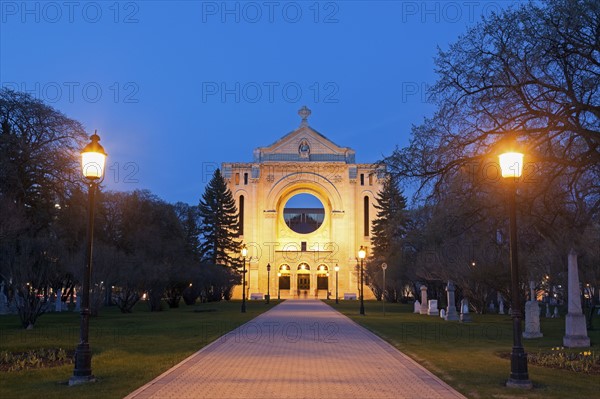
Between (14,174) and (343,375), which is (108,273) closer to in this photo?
(14,174)

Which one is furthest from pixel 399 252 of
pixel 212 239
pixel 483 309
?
pixel 212 239

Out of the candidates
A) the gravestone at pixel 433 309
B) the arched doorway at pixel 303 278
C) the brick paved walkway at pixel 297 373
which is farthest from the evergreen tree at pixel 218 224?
the brick paved walkway at pixel 297 373

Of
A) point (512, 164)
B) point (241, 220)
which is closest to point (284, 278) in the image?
point (241, 220)

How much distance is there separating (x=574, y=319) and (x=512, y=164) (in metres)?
8.67

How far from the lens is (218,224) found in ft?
278

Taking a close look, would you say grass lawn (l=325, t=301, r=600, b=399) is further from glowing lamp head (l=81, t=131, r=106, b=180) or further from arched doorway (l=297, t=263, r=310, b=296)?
arched doorway (l=297, t=263, r=310, b=296)

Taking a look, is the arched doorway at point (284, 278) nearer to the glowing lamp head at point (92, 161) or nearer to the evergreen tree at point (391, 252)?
the evergreen tree at point (391, 252)

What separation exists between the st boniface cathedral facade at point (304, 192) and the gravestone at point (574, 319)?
74.9 m

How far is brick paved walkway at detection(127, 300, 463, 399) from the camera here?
1062 centimetres

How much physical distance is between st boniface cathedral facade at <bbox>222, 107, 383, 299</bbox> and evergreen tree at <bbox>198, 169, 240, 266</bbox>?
8735 millimetres

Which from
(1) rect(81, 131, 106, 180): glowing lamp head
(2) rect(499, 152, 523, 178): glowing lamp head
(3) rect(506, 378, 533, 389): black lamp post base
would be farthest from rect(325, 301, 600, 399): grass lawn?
(1) rect(81, 131, 106, 180): glowing lamp head

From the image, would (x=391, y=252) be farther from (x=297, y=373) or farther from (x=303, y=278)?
(x=297, y=373)

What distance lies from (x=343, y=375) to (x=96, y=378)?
488cm

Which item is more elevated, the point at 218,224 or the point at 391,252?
the point at 218,224
